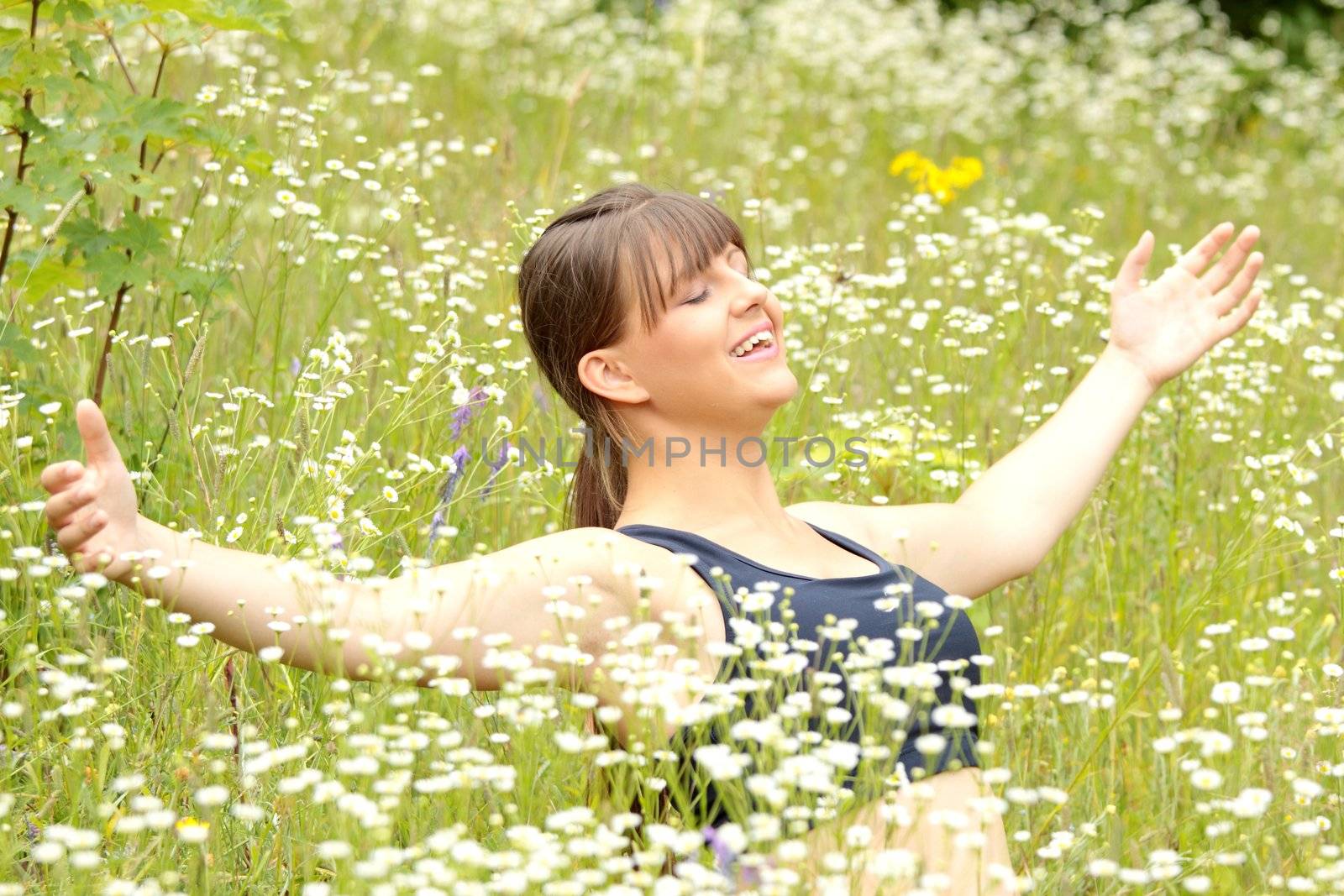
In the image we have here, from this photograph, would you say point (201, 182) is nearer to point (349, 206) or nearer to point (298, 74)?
point (349, 206)

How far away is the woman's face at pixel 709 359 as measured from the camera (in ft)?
8.41

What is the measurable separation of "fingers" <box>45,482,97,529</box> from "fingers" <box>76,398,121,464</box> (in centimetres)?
4

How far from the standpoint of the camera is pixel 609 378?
2695mm

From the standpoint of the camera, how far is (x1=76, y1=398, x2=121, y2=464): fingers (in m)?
2.03

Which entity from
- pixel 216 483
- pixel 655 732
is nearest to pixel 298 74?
pixel 216 483

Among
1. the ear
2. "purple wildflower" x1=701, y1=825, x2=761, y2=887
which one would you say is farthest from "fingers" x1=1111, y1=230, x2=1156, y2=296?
"purple wildflower" x1=701, y1=825, x2=761, y2=887

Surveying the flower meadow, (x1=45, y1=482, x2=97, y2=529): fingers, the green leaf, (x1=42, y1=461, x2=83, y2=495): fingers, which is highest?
(x1=42, y1=461, x2=83, y2=495): fingers

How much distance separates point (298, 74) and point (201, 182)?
8.02 ft

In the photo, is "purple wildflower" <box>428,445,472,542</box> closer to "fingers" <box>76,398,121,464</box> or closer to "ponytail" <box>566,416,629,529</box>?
"ponytail" <box>566,416,629,529</box>

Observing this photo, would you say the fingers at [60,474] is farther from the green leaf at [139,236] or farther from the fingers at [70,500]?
the green leaf at [139,236]

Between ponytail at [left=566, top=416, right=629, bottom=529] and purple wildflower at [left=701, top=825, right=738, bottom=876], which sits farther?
ponytail at [left=566, top=416, right=629, bottom=529]

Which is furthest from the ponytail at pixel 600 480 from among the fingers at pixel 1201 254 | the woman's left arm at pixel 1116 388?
the fingers at pixel 1201 254

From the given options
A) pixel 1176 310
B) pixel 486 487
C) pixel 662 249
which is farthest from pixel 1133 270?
pixel 486 487

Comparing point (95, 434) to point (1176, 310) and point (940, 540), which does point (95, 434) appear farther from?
point (1176, 310)
